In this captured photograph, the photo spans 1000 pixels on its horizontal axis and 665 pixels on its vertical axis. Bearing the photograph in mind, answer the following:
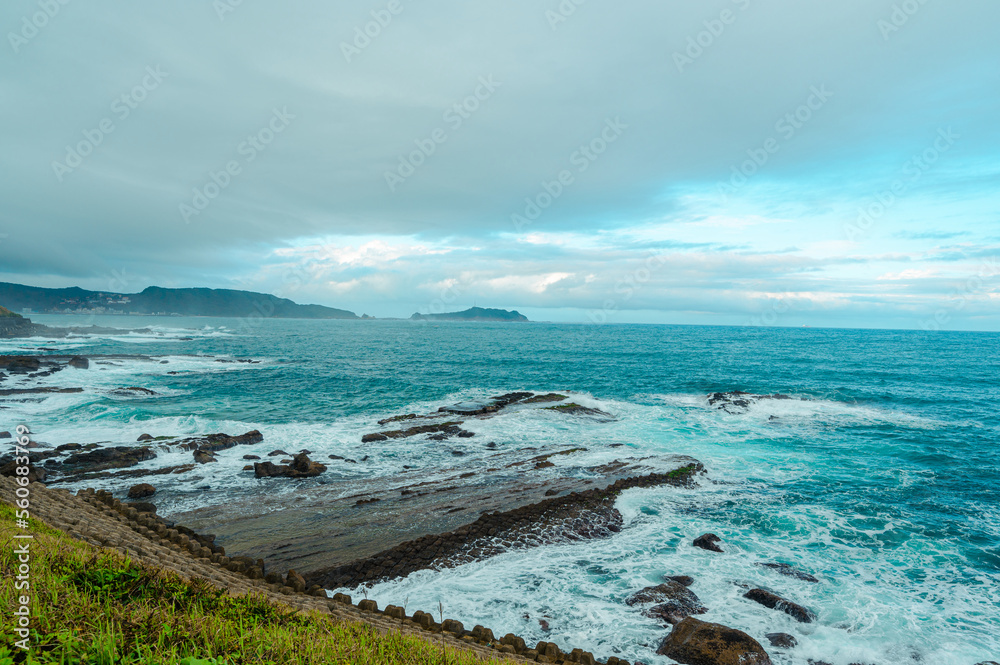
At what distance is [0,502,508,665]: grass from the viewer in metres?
3.84

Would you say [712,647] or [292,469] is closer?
[712,647]

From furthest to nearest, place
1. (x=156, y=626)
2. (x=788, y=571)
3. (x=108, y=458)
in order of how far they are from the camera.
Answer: (x=108, y=458)
(x=788, y=571)
(x=156, y=626)

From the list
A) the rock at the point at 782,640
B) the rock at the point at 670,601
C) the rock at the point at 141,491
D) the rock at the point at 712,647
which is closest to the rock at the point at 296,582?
the rock at the point at 670,601

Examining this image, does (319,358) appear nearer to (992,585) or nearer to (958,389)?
(992,585)

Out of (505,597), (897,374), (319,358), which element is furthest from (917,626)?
(319,358)

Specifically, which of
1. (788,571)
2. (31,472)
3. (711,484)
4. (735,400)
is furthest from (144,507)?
(735,400)

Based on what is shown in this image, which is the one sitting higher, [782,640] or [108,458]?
[108,458]

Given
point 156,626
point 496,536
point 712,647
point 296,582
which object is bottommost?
point 496,536

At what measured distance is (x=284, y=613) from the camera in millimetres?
5984

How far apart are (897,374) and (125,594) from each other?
233ft

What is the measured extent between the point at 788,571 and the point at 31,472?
88.4 feet

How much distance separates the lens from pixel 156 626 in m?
4.51

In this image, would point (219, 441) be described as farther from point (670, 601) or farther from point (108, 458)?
point (670, 601)

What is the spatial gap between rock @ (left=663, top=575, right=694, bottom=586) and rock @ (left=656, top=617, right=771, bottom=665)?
2273 millimetres
